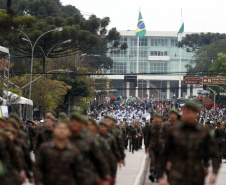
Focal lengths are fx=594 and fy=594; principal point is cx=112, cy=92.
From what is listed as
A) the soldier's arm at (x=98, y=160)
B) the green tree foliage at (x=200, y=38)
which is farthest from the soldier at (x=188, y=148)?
the green tree foliage at (x=200, y=38)

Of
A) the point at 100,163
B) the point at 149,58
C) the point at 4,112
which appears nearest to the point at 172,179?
the point at 100,163

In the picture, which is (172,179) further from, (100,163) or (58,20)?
(58,20)

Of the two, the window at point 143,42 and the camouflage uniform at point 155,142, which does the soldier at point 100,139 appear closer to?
the camouflage uniform at point 155,142

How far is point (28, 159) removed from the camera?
9.30 meters

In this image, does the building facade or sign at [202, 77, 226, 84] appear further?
the building facade

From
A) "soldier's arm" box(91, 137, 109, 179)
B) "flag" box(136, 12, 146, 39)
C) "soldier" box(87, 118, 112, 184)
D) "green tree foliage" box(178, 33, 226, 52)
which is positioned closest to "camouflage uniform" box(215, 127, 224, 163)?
"soldier" box(87, 118, 112, 184)

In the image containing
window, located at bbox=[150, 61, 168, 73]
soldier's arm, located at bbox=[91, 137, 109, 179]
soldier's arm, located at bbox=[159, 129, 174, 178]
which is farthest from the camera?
window, located at bbox=[150, 61, 168, 73]

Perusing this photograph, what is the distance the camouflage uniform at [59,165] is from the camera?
6.78 m

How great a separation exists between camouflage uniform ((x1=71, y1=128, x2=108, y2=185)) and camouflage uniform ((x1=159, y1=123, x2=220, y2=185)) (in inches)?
37.9

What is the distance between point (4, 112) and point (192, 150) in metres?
19.3

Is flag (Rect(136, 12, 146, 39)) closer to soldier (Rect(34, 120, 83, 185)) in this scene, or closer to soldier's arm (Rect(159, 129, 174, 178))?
soldier's arm (Rect(159, 129, 174, 178))

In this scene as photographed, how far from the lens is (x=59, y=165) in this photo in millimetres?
6809

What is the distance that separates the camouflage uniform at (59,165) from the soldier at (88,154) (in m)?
0.12

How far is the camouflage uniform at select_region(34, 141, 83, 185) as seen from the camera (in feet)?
22.2
